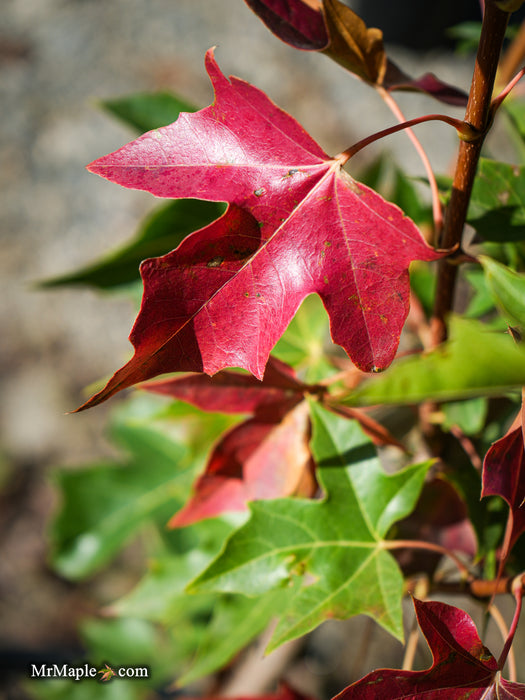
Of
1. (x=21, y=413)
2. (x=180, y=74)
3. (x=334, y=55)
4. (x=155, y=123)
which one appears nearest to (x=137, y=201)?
(x=180, y=74)

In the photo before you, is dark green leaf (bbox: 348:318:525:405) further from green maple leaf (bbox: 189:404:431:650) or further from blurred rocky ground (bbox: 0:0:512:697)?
blurred rocky ground (bbox: 0:0:512:697)

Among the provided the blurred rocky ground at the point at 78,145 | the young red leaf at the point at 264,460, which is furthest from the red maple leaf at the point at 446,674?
the blurred rocky ground at the point at 78,145

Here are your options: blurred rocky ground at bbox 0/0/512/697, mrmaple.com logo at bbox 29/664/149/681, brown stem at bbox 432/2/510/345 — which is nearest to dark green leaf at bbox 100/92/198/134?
brown stem at bbox 432/2/510/345

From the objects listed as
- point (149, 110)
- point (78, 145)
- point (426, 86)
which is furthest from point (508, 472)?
point (78, 145)

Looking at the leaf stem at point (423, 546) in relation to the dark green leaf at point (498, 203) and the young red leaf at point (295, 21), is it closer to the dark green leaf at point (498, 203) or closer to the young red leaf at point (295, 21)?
the dark green leaf at point (498, 203)

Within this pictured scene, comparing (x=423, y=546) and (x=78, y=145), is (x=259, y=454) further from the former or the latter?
(x=78, y=145)

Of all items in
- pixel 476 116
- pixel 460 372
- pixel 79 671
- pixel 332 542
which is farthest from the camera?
pixel 79 671
